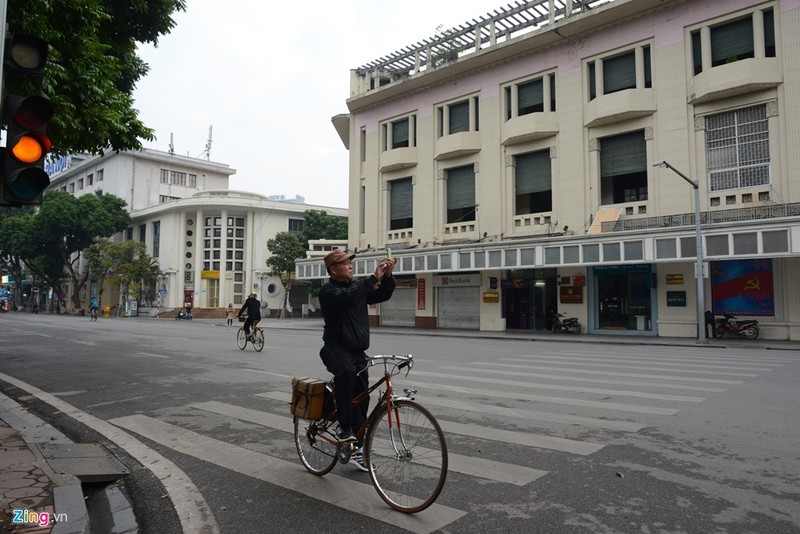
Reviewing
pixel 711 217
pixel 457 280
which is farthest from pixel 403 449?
pixel 457 280

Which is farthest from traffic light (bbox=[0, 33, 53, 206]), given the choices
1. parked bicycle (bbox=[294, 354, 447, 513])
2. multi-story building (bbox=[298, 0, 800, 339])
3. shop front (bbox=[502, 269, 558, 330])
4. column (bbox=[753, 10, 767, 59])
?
shop front (bbox=[502, 269, 558, 330])

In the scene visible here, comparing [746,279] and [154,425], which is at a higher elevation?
[746,279]

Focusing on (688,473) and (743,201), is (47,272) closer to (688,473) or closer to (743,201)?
(743,201)

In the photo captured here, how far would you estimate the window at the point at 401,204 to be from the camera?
32.6 meters

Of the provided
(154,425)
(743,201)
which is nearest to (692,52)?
(743,201)

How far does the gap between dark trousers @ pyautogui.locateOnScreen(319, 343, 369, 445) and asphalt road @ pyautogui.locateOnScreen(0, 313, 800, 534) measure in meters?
0.56

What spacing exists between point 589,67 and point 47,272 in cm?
5840

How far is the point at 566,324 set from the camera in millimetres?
24438

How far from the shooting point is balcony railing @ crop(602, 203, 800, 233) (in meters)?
18.9

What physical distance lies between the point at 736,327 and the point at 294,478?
2048cm

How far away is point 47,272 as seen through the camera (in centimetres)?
5812

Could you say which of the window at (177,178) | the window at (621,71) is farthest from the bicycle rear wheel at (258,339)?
the window at (177,178)

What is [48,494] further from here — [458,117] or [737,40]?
[458,117]

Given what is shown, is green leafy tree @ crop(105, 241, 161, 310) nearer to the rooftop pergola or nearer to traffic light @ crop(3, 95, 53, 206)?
the rooftop pergola
